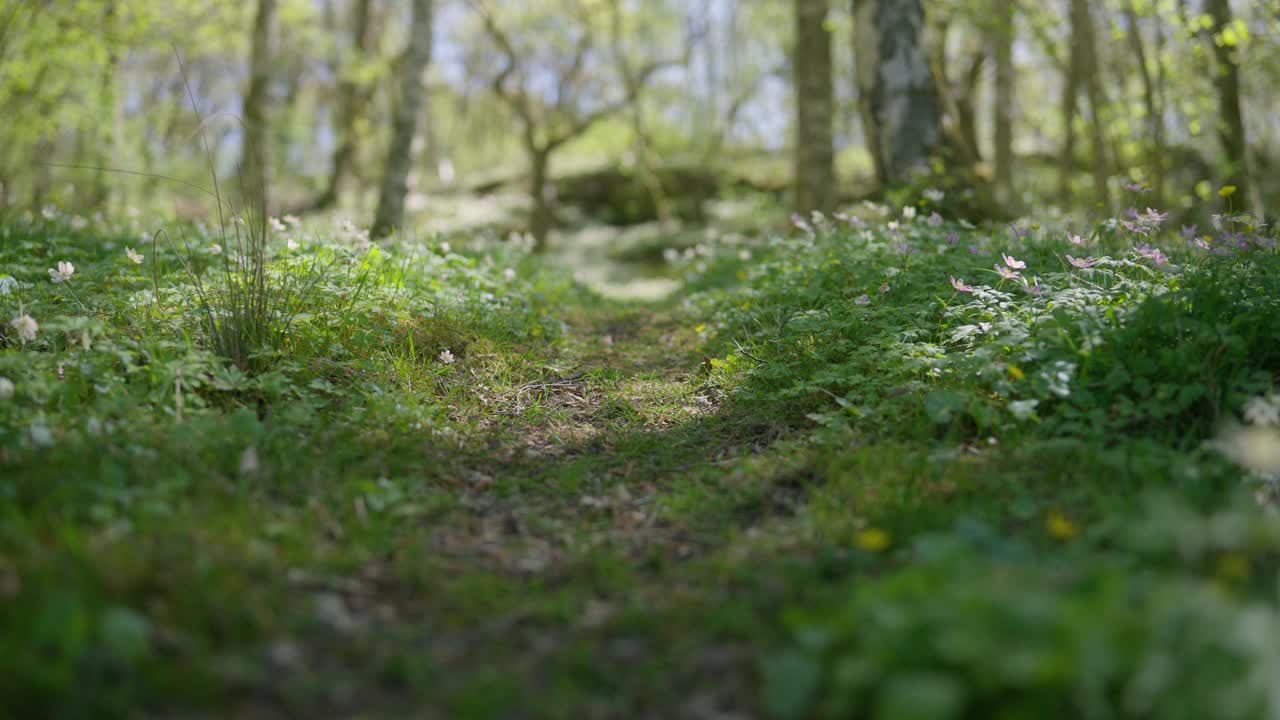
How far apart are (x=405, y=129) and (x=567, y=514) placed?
6.71 metres

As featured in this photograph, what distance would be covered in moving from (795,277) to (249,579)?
411 centimetres

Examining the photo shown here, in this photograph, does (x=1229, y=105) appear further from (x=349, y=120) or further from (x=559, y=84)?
(x=349, y=120)

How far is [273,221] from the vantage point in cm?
473

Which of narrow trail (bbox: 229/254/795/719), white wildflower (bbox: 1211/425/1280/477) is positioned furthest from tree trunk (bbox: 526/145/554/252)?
white wildflower (bbox: 1211/425/1280/477)

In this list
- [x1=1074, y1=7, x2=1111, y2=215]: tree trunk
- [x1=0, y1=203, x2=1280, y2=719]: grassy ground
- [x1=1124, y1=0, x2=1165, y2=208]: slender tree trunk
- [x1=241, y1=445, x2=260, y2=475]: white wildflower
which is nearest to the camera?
[x1=0, y1=203, x2=1280, y2=719]: grassy ground

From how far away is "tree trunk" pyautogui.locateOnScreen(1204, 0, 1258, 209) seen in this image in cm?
855

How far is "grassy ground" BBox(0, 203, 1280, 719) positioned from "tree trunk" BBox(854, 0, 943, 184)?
3109 mm

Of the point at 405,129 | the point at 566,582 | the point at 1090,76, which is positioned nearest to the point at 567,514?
the point at 566,582

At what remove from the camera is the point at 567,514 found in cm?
281

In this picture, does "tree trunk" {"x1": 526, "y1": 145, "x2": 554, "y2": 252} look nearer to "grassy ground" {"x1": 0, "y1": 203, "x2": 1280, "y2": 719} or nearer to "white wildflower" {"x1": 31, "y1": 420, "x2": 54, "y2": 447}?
"grassy ground" {"x1": 0, "y1": 203, "x2": 1280, "y2": 719}

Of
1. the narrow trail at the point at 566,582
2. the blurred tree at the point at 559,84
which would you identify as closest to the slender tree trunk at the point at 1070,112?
the blurred tree at the point at 559,84

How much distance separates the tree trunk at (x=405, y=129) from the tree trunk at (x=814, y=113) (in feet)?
14.4

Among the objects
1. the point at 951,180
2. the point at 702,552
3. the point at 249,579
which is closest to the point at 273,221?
the point at 249,579

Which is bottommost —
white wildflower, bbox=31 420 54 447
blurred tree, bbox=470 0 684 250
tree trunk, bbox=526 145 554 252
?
white wildflower, bbox=31 420 54 447
